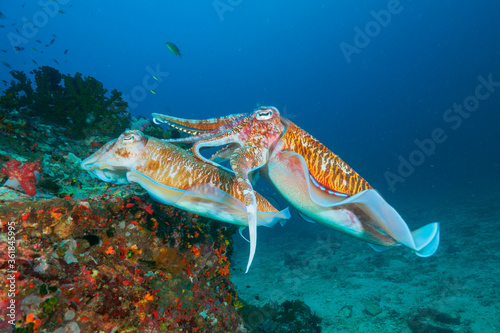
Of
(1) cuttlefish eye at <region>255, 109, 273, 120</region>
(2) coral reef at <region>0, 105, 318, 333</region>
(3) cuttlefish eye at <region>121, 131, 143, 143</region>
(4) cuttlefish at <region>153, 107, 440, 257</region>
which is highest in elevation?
(1) cuttlefish eye at <region>255, 109, 273, 120</region>

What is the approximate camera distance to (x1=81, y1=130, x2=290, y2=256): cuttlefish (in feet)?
7.20

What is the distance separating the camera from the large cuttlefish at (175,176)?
86.4 inches

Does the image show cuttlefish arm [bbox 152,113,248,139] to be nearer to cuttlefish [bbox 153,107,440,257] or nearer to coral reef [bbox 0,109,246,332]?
cuttlefish [bbox 153,107,440,257]

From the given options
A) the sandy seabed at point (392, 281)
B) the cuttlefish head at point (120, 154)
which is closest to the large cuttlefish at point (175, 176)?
the cuttlefish head at point (120, 154)

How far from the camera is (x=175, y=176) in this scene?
2342 mm

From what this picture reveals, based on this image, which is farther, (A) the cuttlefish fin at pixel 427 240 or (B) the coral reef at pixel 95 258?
(A) the cuttlefish fin at pixel 427 240

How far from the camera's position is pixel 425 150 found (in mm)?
100125

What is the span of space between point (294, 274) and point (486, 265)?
6634 millimetres

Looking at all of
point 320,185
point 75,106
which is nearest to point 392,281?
point 320,185

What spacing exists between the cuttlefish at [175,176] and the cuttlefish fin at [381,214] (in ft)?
1.90

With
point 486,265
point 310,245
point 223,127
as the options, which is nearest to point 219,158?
point 223,127

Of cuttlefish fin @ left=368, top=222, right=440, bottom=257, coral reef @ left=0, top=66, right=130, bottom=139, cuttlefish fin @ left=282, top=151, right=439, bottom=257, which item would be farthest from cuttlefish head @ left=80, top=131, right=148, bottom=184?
cuttlefish fin @ left=368, top=222, right=440, bottom=257

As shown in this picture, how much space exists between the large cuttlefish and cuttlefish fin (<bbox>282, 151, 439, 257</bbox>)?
0.59 m

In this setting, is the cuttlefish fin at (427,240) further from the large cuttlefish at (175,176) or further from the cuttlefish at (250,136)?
the cuttlefish at (250,136)
